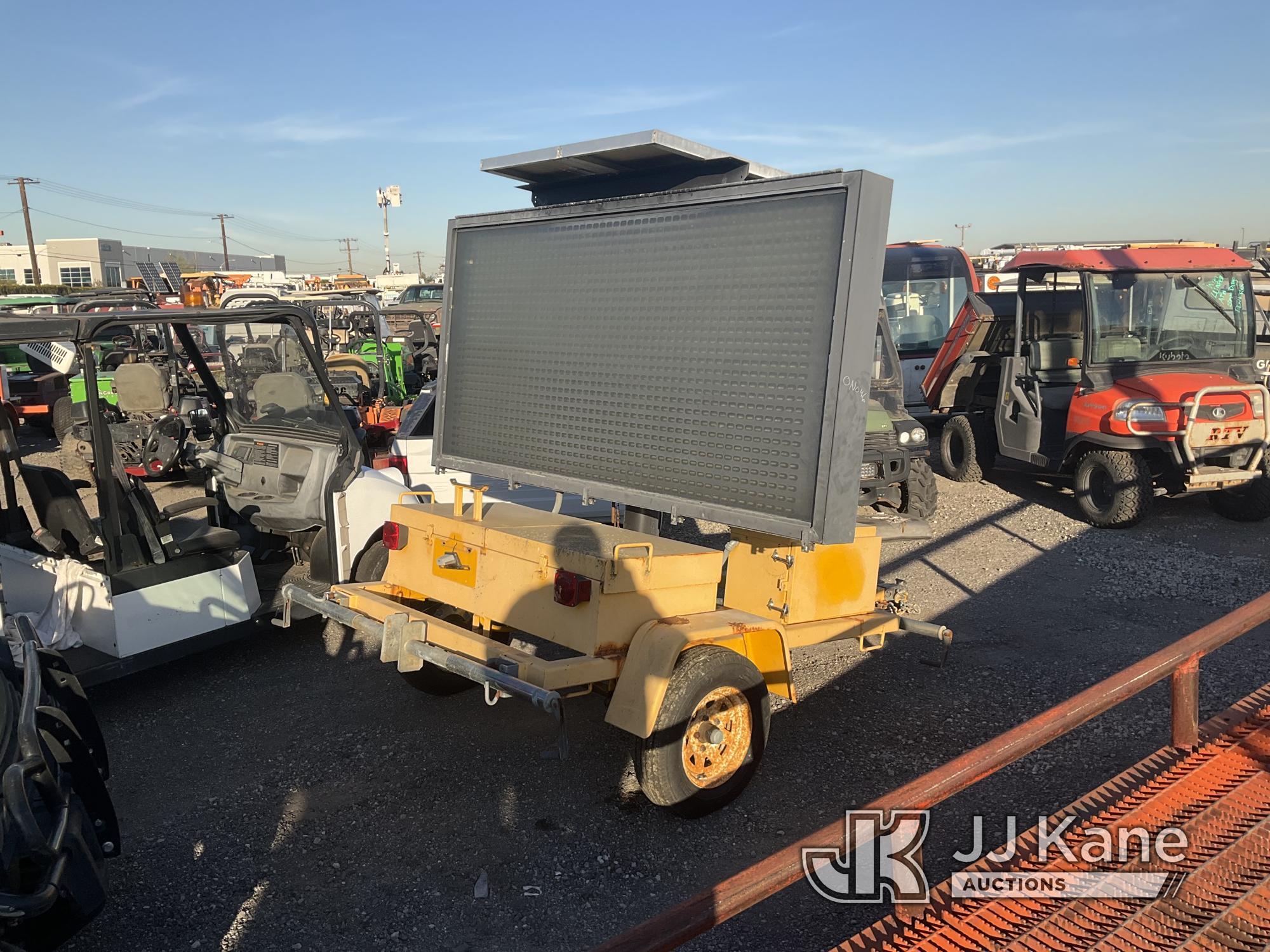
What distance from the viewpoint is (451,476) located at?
697cm

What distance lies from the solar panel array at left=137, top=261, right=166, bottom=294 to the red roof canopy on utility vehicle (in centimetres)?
1311

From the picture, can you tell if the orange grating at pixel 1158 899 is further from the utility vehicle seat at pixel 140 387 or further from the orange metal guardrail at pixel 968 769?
the utility vehicle seat at pixel 140 387

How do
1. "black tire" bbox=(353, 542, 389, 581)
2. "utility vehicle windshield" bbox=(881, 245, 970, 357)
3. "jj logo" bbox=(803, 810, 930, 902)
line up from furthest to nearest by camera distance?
1. "utility vehicle windshield" bbox=(881, 245, 970, 357)
2. "black tire" bbox=(353, 542, 389, 581)
3. "jj logo" bbox=(803, 810, 930, 902)

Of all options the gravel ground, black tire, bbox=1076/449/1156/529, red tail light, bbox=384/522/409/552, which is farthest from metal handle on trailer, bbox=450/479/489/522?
black tire, bbox=1076/449/1156/529

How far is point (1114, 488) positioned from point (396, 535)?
7.28m

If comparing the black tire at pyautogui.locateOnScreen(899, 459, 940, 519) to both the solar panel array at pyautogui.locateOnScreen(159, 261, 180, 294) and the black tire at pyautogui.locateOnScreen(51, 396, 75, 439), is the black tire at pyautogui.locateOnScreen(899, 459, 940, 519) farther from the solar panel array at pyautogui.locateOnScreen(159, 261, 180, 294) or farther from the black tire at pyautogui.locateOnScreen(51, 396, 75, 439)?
the solar panel array at pyautogui.locateOnScreen(159, 261, 180, 294)

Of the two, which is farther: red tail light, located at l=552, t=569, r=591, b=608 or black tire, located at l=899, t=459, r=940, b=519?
black tire, located at l=899, t=459, r=940, b=519

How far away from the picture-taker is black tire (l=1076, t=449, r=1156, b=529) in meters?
8.87

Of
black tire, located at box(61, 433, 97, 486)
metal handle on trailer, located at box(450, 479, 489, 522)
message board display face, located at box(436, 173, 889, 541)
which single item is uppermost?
message board display face, located at box(436, 173, 889, 541)

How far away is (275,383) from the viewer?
6227mm

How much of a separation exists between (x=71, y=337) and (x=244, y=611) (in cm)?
170

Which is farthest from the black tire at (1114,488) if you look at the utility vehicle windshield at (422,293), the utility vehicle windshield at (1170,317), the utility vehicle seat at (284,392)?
the utility vehicle windshield at (422,293)

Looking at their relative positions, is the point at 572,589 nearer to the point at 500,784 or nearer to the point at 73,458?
the point at 500,784

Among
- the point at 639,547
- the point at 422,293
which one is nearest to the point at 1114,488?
the point at 639,547
